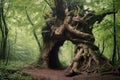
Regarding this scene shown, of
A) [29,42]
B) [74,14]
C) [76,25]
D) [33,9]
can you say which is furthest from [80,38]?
[29,42]

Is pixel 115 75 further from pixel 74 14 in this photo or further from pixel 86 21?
pixel 74 14

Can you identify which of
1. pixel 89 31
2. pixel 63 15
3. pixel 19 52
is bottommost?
pixel 19 52

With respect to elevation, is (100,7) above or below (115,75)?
above

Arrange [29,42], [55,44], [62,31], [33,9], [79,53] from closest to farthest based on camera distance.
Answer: [79,53]
[62,31]
[55,44]
[33,9]
[29,42]

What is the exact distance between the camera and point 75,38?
58.6 feet

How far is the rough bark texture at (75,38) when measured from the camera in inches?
587

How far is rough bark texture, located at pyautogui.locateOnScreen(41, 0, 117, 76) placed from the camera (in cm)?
1492

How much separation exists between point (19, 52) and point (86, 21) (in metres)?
15.2

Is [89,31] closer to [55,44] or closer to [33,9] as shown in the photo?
[55,44]

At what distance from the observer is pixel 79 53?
52.2 ft

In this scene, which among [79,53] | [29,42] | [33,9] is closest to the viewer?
[79,53]

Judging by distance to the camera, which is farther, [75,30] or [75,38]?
[75,38]

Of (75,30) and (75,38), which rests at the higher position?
(75,30)

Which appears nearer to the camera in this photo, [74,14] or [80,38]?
[80,38]
